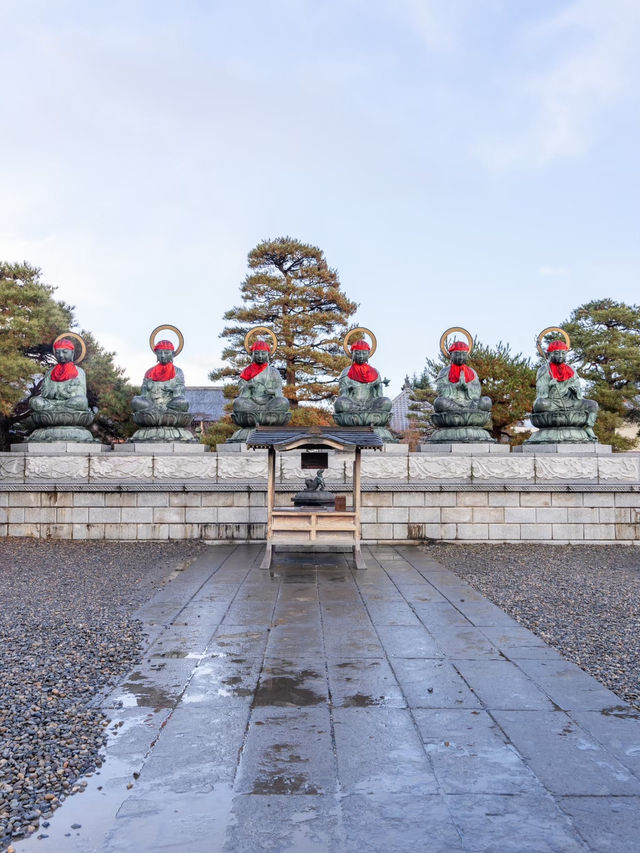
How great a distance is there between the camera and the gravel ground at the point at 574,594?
5055 millimetres

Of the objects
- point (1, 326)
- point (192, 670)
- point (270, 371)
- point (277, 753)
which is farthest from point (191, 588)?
point (1, 326)

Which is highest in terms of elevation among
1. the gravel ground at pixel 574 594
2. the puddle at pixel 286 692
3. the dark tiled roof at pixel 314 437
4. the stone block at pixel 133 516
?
the dark tiled roof at pixel 314 437

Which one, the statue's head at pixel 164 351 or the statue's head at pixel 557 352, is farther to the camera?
the statue's head at pixel 164 351

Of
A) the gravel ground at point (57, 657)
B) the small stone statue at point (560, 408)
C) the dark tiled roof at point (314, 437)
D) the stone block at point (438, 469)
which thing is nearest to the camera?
the gravel ground at point (57, 657)

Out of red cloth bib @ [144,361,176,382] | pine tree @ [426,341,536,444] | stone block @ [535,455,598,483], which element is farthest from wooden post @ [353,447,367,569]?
pine tree @ [426,341,536,444]

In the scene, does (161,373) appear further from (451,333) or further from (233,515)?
(451,333)

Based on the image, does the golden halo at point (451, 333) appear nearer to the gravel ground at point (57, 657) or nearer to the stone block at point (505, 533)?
the stone block at point (505, 533)

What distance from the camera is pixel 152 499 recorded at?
11.5m

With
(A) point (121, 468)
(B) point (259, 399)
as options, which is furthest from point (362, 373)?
(A) point (121, 468)

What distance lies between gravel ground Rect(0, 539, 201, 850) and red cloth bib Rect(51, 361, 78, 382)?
170 inches

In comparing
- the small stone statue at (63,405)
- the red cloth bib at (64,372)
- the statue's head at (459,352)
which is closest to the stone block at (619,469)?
the statue's head at (459,352)

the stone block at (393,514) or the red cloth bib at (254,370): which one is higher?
the red cloth bib at (254,370)

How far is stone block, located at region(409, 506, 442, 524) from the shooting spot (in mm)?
11680

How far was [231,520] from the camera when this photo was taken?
1155cm
